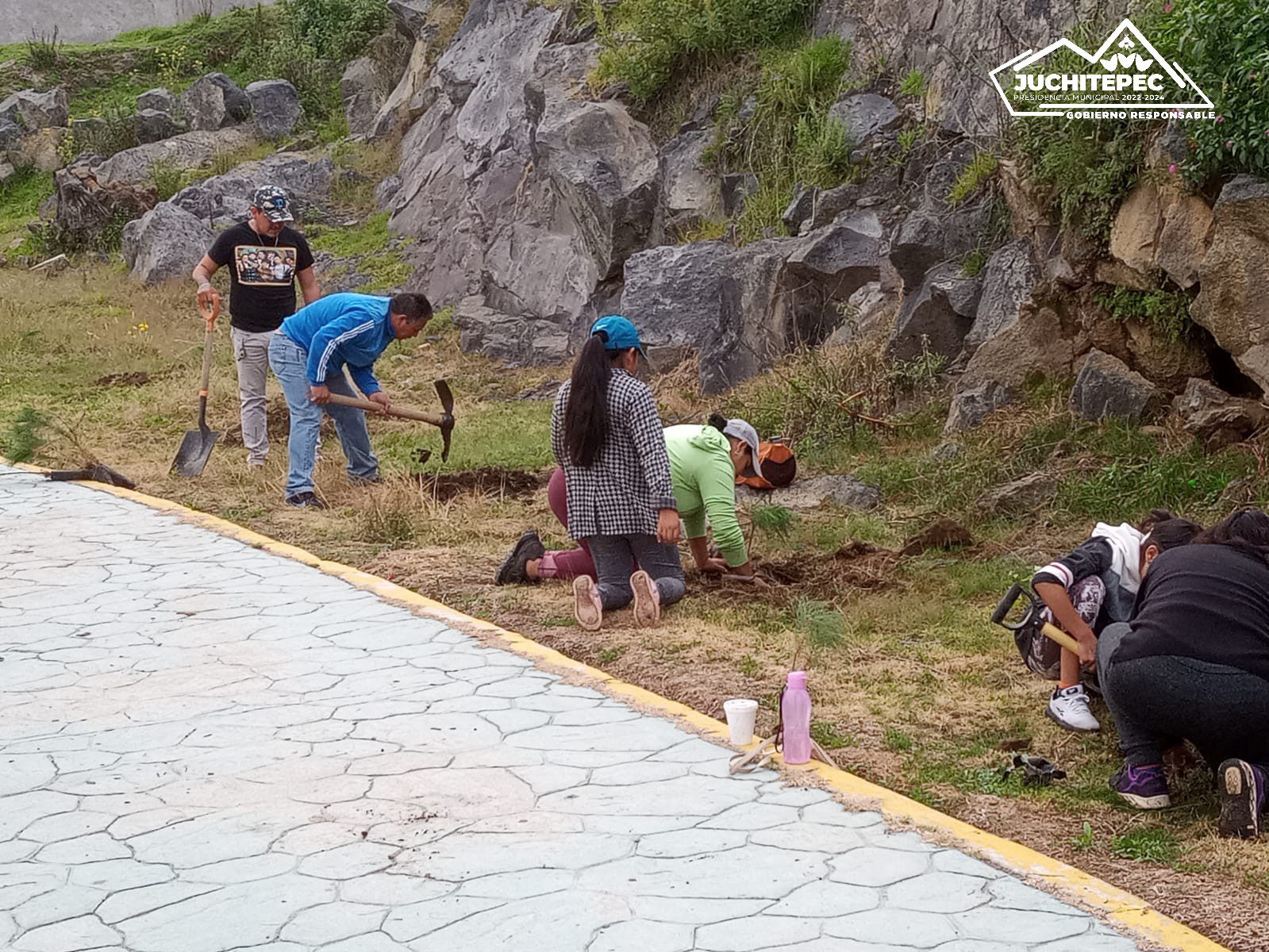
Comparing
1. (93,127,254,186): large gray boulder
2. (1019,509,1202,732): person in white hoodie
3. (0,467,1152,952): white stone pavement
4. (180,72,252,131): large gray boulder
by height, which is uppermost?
(180,72,252,131): large gray boulder

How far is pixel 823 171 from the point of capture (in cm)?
1376

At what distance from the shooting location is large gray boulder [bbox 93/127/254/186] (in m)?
25.7

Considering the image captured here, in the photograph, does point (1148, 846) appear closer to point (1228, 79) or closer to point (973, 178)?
point (1228, 79)

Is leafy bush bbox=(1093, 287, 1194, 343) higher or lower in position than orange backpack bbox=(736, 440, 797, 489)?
higher

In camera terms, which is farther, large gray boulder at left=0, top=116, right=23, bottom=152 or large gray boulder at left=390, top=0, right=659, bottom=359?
large gray boulder at left=0, top=116, right=23, bottom=152

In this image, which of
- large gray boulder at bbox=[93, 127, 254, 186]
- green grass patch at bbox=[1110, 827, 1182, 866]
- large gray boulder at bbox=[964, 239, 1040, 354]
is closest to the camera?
green grass patch at bbox=[1110, 827, 1182, 866]

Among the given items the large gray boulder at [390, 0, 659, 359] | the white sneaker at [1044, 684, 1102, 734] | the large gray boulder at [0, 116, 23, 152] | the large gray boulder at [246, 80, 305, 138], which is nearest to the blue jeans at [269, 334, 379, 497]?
the white sneaker at [1044, 684, 1102, 734]

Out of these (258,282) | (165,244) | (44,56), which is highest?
(44,56)

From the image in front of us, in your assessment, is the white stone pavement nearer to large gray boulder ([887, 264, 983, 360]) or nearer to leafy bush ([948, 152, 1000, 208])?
large gray boulder ([887, 264, 983, 360])

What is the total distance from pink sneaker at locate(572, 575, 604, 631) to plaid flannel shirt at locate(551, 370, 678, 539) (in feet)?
1.08

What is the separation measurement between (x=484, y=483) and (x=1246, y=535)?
20.9 ft

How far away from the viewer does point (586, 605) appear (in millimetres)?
7043

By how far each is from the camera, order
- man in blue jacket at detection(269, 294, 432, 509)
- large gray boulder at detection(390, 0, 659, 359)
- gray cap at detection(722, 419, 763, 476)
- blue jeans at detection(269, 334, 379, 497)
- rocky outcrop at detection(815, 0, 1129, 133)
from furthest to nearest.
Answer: large gray boulder at detection(390, 0, 659, 359) < rocky outcrop at detection(815, 0, 1129, 133) < blue jeans at detection(269, 334, 379, 497) < man in blue jacket at detection(269, 294, 432, 509) < gray cap at detection(722, 419, 763, 476)

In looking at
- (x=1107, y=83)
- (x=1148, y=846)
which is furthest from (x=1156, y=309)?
(x=1148, y=846)
